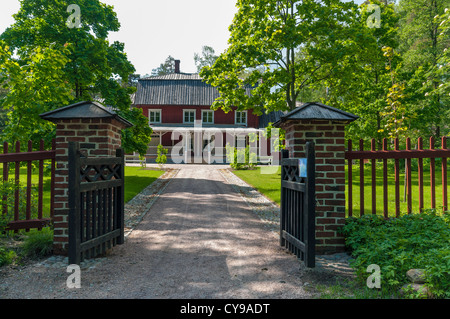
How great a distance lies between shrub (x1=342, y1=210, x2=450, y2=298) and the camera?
10.2 feet

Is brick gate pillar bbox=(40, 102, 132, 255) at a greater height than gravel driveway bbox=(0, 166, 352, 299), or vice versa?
brick gate pillar bbox=(40, 102, 132, 255)

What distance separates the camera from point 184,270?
3953 mm

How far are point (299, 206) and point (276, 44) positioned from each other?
364 inches

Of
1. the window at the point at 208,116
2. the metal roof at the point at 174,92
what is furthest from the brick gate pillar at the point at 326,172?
the window at the point at 208,116

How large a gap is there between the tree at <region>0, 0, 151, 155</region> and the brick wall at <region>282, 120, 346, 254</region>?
9.39 m

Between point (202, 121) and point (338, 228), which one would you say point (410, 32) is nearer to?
point (202, 121)

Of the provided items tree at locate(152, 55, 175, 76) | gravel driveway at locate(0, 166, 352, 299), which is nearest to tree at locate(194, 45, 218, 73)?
tree at locate(152, 55, 175, 76)

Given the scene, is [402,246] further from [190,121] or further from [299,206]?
[190,121]

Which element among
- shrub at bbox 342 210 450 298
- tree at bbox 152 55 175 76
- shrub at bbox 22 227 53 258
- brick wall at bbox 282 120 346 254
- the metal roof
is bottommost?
shrub at bbox 22 227 53 258

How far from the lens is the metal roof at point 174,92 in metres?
33.3

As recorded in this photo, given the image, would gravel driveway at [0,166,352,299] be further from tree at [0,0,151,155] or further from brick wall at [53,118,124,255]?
tree at [0,0,151,155]
